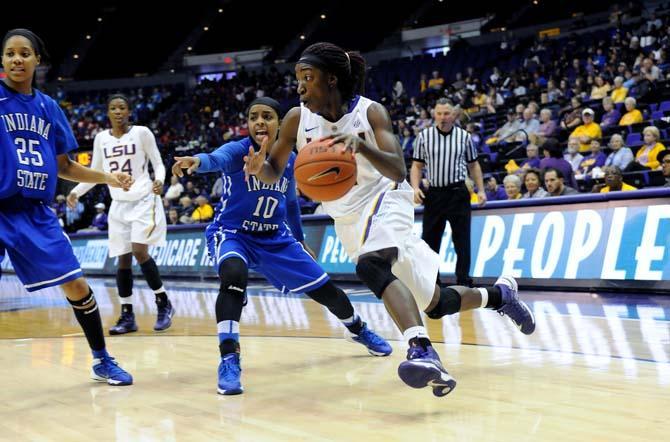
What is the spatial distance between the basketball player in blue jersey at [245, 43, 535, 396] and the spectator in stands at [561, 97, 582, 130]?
9.86 m

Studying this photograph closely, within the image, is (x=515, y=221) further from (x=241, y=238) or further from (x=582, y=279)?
(x=241, y=238)

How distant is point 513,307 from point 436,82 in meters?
20.2

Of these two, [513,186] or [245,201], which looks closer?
[245,201]

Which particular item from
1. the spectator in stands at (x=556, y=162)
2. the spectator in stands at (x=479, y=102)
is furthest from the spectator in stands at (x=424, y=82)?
the spectator in stands at (x=556, y=162)

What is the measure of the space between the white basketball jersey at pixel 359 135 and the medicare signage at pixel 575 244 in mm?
4349

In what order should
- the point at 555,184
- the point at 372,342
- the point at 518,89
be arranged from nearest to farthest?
the point at 372,342 < the point at 555,184 < the point at 518,89

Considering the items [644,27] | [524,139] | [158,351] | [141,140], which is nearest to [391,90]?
[644,27]

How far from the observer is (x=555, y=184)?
820 centimetres

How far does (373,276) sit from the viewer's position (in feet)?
11.0

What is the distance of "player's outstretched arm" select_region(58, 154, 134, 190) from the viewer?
161 inches

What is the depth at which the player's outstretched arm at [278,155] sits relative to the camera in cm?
359

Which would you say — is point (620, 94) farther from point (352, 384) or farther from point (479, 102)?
point (352, 384)

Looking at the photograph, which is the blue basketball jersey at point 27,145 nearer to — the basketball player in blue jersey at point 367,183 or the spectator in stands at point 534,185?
the basketball player in blue jersey at point 367,183

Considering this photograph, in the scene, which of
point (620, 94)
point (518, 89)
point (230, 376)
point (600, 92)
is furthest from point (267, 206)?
point (518, 89)
